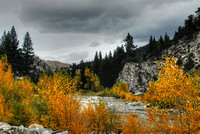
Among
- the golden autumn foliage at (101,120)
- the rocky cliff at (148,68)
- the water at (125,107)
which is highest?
the rocky cliff at (148,68)

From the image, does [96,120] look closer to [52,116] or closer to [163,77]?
[52,116]

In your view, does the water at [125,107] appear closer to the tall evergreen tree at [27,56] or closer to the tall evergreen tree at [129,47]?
the tall evergreen tree at [129,47]

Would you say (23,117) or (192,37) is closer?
(23,117)

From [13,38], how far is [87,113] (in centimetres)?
5386

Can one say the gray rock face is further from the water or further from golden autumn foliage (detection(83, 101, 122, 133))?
golden autumn foliage (detection(83, 101, 122, 133))

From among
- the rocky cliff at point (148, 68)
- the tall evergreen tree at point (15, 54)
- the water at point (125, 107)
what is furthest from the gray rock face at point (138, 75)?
the tall evergreen tree at point (15, 54)

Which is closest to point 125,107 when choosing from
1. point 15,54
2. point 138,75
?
point 138,75

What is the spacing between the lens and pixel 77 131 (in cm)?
670

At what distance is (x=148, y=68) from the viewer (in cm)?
4659

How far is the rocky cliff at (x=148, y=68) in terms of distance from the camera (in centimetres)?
4125

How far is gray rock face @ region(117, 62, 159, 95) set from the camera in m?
41.5

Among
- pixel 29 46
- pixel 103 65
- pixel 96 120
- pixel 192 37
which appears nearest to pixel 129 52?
A: pixel 103 65

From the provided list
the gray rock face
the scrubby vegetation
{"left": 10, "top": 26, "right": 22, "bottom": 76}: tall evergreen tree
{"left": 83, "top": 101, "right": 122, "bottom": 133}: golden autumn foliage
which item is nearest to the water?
{"left": 83, "top": 101, "right": 122, "bottom": 133}: golden autumn foliage

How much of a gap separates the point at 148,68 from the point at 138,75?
19.3ft
